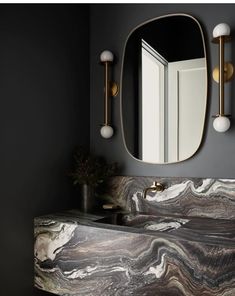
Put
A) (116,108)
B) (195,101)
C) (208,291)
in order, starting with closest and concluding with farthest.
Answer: (208,291) → (195,101) → (116,108)

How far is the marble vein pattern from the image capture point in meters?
1.29

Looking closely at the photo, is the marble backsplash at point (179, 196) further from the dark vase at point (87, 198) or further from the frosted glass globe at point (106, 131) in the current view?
the frosted glass globe at point (106, 131)

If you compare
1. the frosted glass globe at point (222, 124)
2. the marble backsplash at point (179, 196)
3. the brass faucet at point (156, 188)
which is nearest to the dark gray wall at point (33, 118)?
the marble backsplash at point (179, 196)

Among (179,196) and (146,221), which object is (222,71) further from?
(146,221)

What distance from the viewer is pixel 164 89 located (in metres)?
1.99

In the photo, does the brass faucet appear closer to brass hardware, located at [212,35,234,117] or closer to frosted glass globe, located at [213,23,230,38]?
brass hardware, located at [212,35,234,117]

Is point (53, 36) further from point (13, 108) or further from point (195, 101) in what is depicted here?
point (195, 101)

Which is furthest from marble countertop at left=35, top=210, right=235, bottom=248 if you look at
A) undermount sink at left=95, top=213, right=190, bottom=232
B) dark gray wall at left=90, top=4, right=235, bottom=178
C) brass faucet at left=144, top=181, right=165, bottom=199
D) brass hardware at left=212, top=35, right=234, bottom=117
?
brass hardware at left=212, top=35, right=234, bottom=117

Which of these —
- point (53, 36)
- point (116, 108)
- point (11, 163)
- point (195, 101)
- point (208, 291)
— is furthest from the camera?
point (116, 108)

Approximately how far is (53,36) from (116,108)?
620 millimetres

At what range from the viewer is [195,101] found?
189cm

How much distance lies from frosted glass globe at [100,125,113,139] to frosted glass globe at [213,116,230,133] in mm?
727

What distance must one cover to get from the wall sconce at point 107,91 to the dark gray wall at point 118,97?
0.05 metres

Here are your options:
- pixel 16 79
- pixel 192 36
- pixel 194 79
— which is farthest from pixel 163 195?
pixel 16 79
